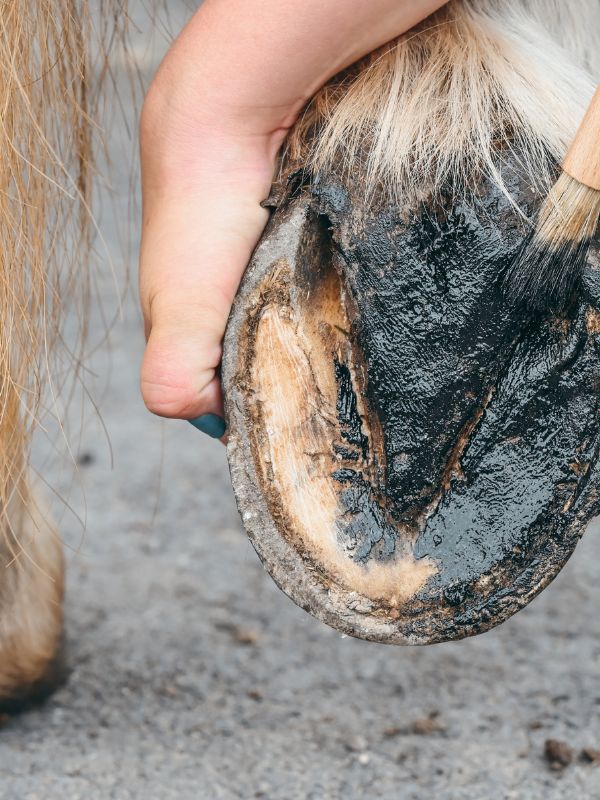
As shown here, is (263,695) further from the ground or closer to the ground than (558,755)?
closer to the ground

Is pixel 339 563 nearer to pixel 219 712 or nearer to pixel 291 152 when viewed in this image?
pixel 291 152

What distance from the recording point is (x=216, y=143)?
763mm

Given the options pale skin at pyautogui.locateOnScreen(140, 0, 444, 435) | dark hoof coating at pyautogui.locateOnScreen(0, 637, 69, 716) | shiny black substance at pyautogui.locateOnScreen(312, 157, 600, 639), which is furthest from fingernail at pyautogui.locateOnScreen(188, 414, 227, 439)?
Answer: dark hoof coating at pyautogui.locateOnScreen(0, 637, 69, 716)

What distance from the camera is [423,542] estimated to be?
27.3 inches

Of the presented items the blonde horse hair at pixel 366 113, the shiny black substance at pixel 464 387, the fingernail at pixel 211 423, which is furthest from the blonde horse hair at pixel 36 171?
the shiny black substance at pixel 464 387

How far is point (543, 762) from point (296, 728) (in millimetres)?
238

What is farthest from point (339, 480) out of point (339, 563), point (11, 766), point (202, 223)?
point (11, 766)

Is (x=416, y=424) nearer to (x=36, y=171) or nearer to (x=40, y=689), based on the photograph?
(x=36, y=171)

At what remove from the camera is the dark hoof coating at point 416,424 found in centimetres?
69

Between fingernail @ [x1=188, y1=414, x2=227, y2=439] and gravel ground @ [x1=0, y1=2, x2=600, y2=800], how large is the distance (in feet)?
0.48

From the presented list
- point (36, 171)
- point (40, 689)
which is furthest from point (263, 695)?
point (36, 171)

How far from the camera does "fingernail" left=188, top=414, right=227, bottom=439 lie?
78cm

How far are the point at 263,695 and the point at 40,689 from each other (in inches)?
8.9

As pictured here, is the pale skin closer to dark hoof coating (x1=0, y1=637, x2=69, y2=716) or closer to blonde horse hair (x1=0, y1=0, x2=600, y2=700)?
blonde horse hair (x1=0, y1=0, x2=600, y2=700)
